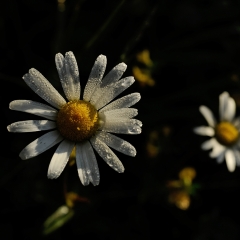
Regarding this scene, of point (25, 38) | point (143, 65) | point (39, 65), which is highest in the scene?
point (25, 38)

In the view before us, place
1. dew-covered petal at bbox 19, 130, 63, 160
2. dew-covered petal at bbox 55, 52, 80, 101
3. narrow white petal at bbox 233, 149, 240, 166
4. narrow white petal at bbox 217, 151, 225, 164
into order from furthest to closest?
narrow white petal at bbox 233, 149, 240, 166 → narrow white petal at bbox 217, 151, 225, 164 → dew-covered petal at bbox 55, 52, 80, 101 → dew-covered petal at bbox 19, 130, 63, 160

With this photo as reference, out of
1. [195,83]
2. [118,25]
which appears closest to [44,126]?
[118,25]

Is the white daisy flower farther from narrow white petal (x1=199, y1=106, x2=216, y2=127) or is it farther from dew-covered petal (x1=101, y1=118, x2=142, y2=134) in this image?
narrow white petal (x1=199, y1=106, x2=216, y2=127)

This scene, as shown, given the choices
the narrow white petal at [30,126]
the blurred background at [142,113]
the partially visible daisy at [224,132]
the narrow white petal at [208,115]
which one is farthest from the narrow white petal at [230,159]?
the narrow white petal at [30,126]

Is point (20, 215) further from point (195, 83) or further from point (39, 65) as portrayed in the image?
point (195, 83)

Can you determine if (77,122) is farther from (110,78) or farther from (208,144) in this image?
(208,144)

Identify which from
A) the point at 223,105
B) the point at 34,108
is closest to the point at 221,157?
the point at 223,105

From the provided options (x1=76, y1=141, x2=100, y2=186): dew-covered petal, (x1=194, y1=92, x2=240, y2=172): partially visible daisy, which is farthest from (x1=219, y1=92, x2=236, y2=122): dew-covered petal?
(x1=76, y1=141, x2=100, y2=186): dew-covered petal
